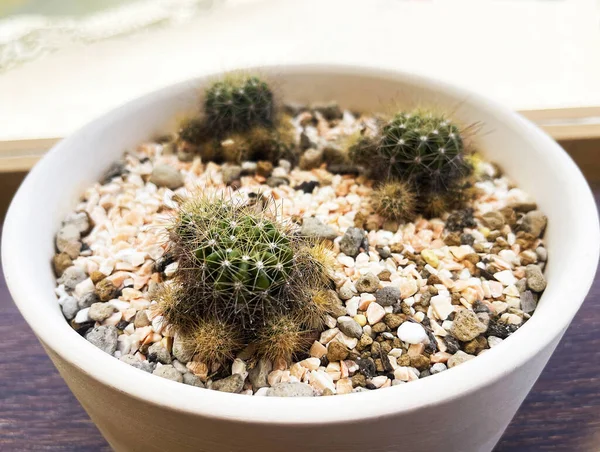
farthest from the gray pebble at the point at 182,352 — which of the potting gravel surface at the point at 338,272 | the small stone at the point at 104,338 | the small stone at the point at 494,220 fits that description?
the small stone at the point at 494,220

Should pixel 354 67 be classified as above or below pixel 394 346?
above

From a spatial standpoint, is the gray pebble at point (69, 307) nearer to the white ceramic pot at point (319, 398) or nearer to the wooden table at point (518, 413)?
the white ceramic pot at point (319, 398)

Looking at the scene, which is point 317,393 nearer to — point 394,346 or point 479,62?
Answer: point 394,346

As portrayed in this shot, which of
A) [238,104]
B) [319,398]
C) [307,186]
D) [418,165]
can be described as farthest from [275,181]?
[319,398]

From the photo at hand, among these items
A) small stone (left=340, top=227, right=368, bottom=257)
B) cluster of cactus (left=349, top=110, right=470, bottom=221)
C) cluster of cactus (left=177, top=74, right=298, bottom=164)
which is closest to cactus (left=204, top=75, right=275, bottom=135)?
cluster of cactus (left=177, top=74, right=298, bottom=164)

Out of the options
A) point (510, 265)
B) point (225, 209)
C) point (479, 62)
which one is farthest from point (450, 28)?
point (225, 209)

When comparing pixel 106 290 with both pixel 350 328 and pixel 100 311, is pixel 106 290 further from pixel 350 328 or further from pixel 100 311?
pixel 350 328

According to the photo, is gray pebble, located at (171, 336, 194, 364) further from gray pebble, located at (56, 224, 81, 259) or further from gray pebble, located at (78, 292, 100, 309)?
gray pebble, located at (56, 224, 81, 259)
